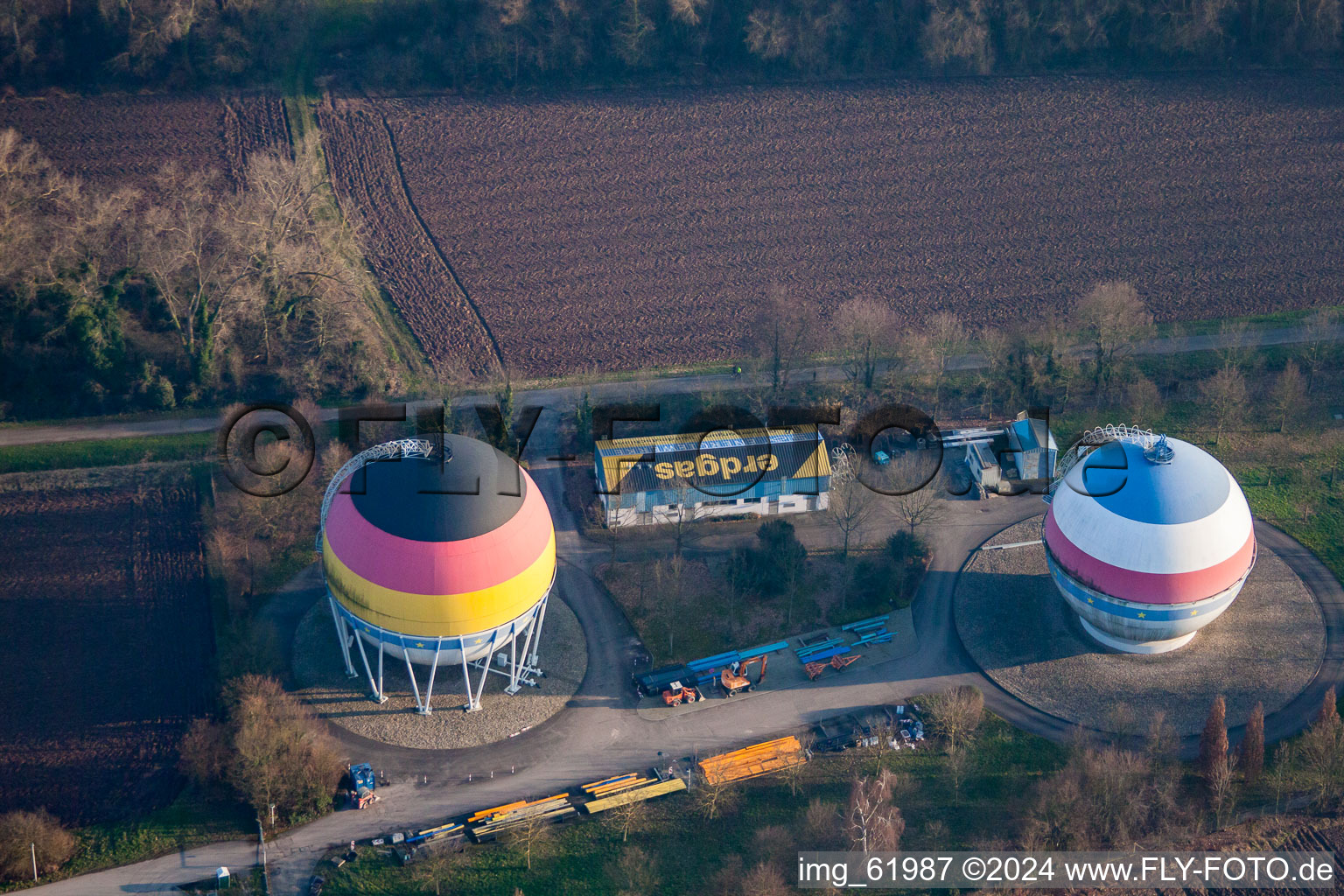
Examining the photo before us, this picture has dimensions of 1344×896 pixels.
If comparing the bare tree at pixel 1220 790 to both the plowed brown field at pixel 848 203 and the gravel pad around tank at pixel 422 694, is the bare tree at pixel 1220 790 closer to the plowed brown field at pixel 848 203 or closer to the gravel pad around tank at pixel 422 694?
the gravel pad around tank at pixel 422 694

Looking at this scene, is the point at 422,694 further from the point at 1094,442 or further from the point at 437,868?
the point at 1094,442

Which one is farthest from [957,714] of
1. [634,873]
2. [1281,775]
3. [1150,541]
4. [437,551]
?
[437,551]

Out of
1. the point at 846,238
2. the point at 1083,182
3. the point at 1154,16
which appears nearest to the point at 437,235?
the point at 846,238

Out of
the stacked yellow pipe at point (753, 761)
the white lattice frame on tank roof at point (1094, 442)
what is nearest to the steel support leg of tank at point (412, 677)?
the stacked yellow pipe at point (753, 761)

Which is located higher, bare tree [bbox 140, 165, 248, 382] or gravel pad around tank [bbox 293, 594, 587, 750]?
bare tree [bbox 140, 165, 248, 382]

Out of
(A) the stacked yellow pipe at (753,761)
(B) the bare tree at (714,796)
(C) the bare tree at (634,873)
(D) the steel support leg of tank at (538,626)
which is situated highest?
(D) the steel support leg of tank at (538,626)

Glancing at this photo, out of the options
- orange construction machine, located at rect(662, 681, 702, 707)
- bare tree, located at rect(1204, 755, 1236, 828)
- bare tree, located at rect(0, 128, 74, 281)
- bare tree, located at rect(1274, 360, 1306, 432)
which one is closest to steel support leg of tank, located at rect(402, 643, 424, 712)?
orange construction machine, located at rect(662, 681, 702, 707)

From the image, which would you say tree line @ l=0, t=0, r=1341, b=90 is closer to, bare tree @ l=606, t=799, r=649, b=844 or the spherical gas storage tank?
the spherical gas storage tank
